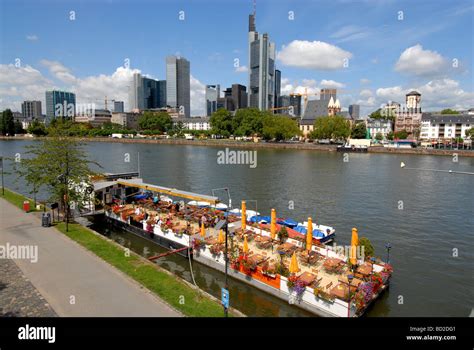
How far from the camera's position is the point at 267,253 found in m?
19.8

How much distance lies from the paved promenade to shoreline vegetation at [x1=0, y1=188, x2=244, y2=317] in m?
0.44

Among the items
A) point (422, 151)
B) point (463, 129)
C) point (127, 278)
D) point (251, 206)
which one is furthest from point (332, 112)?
point (127, 278)

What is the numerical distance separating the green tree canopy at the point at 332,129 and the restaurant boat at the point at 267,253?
123 meters

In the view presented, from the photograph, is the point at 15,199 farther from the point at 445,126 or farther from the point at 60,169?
the point at 445,126

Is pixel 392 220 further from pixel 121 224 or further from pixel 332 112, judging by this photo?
pixel 332 112

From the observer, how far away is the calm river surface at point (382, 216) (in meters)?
17.6

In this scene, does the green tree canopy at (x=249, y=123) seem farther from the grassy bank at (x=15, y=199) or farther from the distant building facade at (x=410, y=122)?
the grassy bank at (x=15, y=199)

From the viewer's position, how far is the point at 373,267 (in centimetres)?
1789

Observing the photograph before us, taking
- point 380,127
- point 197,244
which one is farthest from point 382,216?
point 380,127

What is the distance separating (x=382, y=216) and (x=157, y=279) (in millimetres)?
26332

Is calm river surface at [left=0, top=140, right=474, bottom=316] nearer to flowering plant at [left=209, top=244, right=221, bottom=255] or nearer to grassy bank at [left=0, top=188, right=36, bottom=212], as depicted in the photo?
flowering plant at [left=209, top=244, right=221, bottom=255]

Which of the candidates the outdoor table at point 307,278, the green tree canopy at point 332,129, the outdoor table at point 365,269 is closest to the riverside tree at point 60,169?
the outdoor table at point 307,278
